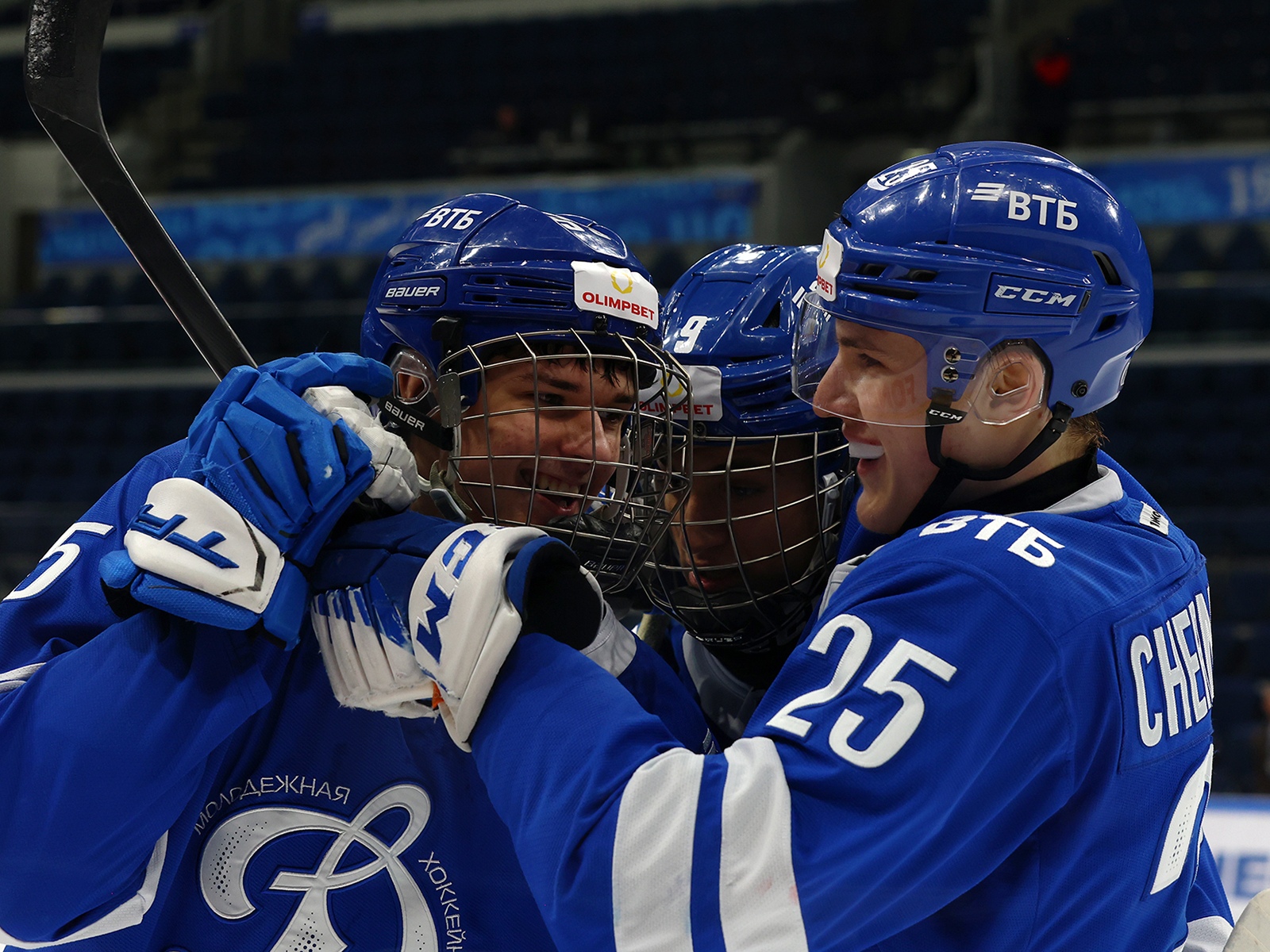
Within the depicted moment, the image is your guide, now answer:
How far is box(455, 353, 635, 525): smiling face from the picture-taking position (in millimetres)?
1810

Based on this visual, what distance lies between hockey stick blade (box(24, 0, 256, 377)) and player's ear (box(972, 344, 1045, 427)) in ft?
3.32

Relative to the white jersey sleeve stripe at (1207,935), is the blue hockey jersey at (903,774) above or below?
above

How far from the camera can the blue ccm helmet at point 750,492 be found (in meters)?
2.18

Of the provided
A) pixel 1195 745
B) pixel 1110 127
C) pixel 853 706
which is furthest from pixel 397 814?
pixel 1110 127

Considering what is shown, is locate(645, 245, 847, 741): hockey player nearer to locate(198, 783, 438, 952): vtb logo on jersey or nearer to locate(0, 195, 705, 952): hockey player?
locate(0, 195, 705, 952): hockey player

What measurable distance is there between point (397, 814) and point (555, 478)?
514 mm

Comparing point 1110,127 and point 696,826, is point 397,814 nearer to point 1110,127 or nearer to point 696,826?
point 696,826

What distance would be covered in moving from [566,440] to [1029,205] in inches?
26.9

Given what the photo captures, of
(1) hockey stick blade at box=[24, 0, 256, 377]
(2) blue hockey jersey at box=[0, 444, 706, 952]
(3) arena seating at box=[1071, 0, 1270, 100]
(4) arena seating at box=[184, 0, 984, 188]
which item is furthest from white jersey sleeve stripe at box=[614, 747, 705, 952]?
(3) arena seating at box=[1071, 0, 1270, 100]

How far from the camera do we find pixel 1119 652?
144cm

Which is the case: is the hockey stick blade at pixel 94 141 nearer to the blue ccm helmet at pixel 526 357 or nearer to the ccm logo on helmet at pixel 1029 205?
the blue ccm helmet at pixel 526 357

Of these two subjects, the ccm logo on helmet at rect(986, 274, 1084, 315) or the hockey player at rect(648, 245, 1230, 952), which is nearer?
the ccm logo on helmet at rect(986, 274, 1084, 315)

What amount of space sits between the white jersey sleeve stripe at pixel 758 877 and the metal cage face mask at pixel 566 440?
0.52 metres

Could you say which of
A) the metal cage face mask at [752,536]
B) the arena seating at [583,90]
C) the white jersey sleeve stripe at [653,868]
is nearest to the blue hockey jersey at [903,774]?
the white jersey sleeve stripe at [653,868]
